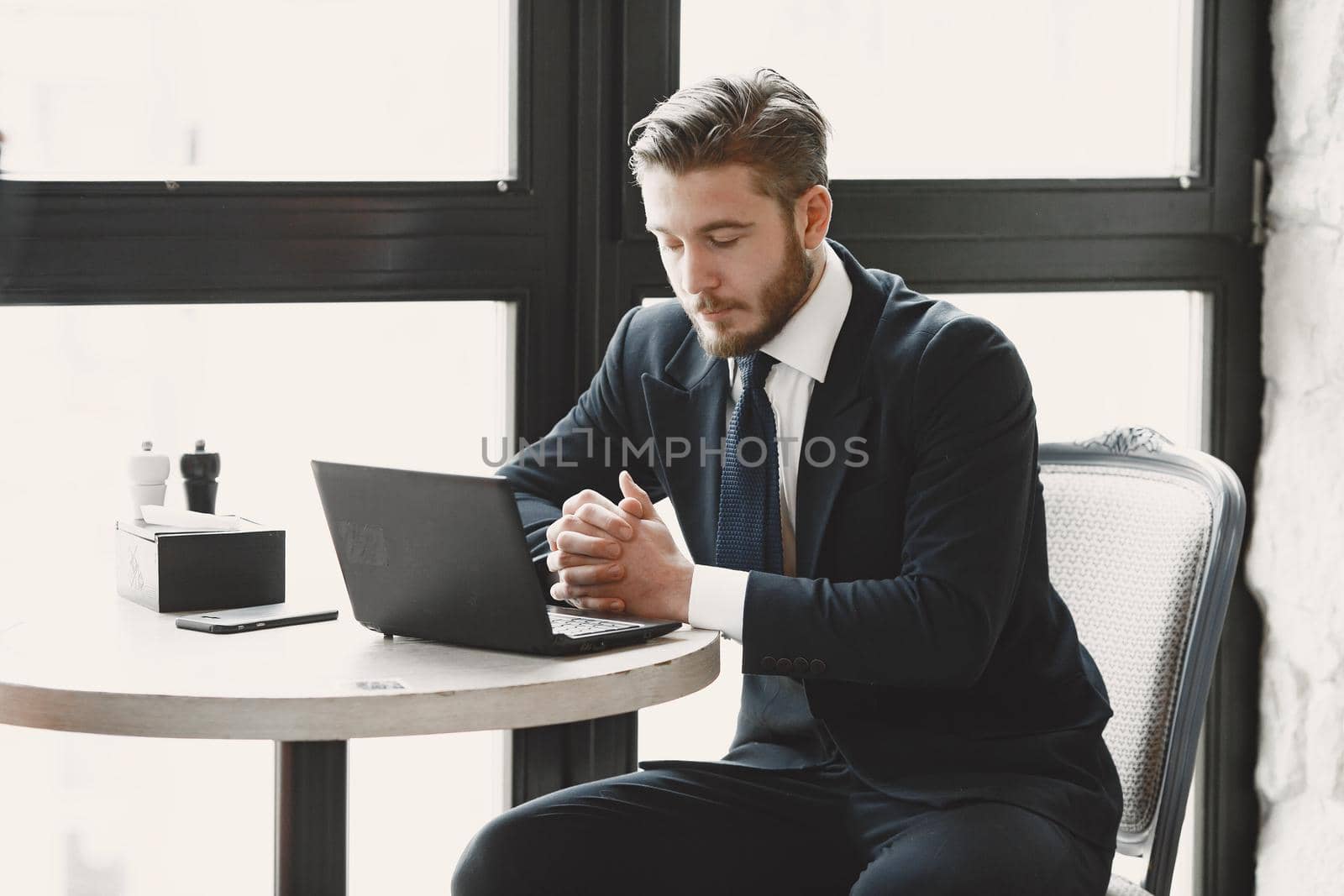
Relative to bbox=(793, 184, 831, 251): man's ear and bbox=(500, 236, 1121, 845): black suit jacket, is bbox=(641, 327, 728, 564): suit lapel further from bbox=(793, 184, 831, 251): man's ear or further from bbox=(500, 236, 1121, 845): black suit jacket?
bbox=(793, 184, 831, 251): man's ear

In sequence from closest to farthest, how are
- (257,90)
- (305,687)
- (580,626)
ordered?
(305,687), (580,626), (257,90)

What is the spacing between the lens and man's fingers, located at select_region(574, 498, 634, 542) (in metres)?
1.70

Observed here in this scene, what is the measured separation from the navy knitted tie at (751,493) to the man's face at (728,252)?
9cm

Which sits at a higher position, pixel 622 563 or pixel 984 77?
pixel 984 77

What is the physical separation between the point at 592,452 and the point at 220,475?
674 millimetres

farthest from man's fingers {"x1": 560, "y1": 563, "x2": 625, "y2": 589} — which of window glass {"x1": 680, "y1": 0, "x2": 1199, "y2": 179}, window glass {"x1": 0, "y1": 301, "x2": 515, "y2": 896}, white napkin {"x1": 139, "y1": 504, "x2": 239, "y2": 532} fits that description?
window glass {"x1": 680, "y1": 0, "x2": 1199, "y2": 179}

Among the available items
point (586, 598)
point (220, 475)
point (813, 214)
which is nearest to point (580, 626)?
point (586, 598)

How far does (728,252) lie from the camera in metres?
1.83

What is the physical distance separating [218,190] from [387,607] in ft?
3.04

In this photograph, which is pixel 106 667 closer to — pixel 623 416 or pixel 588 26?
pixel 623 416

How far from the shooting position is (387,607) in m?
1.61

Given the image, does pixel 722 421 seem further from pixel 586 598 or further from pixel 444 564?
pixel 444 564

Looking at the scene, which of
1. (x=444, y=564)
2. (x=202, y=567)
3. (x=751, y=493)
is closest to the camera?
(x=444, y=564)

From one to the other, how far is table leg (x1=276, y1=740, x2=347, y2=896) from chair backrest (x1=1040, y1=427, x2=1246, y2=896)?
1.06 m
